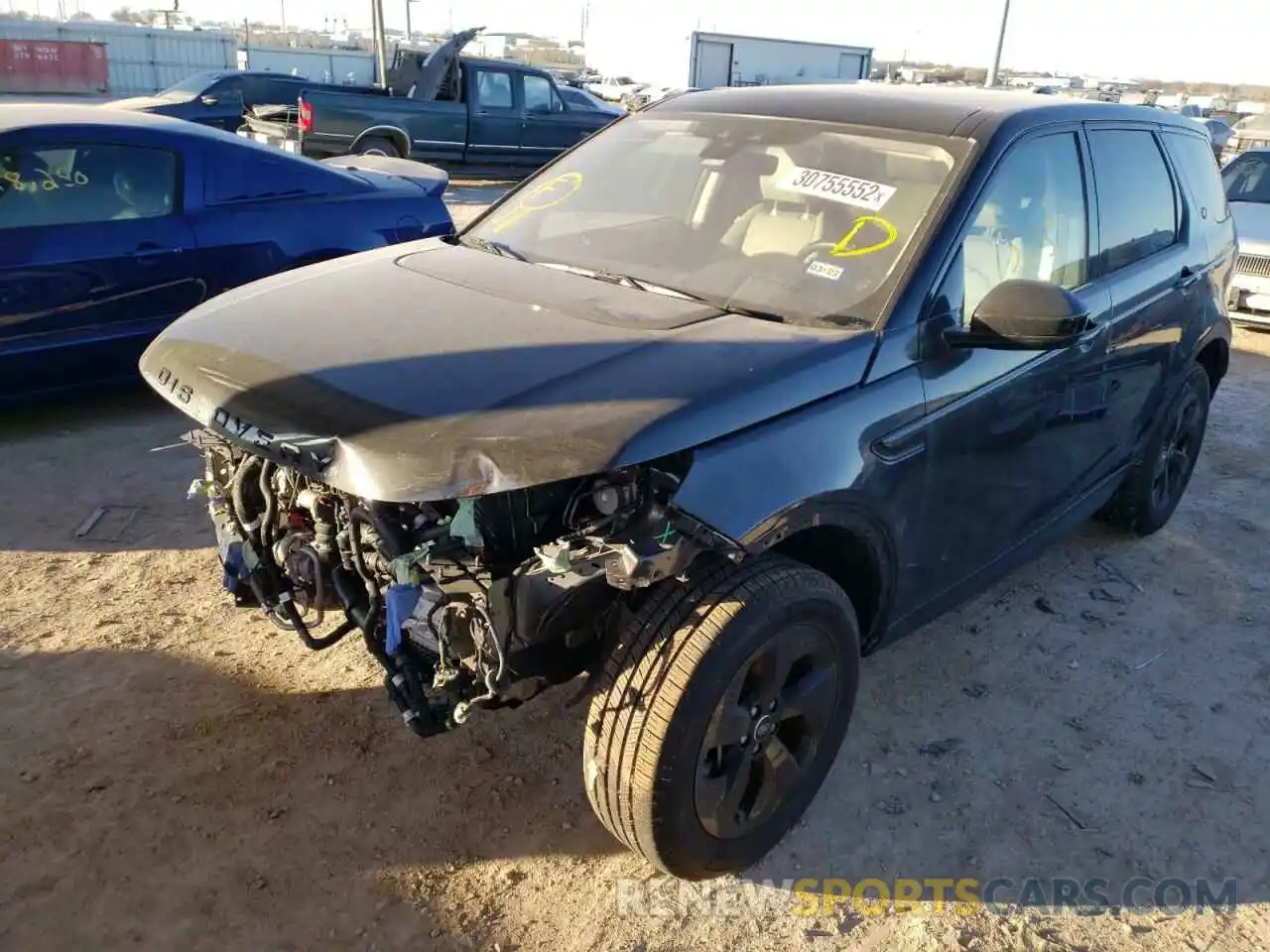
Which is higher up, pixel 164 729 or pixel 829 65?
pixel 829 65

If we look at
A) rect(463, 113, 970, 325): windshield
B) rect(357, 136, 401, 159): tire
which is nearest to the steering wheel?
rect(463, 113, 970, 325): windshield

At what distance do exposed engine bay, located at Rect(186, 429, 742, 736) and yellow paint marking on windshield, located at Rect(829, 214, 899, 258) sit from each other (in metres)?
1.05

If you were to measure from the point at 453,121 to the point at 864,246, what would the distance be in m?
12.9

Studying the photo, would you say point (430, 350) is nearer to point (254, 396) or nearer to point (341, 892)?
point (254, 396)

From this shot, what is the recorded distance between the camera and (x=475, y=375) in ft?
7.85

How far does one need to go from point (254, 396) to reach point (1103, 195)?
2.96m

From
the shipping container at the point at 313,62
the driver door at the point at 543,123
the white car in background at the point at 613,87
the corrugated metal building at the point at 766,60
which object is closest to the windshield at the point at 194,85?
the driver door at the point at 543,123

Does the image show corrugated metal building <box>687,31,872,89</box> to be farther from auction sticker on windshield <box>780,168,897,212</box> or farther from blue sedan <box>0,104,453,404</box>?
auction sticker on windshield <box>780,168,897,212</box>

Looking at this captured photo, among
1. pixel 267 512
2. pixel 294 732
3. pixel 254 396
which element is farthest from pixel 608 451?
pixel 294 732

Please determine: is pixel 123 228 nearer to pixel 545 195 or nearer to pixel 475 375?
pixel 545 195

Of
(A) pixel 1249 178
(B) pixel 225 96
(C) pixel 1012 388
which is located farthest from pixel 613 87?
(C) pixel 1012 388

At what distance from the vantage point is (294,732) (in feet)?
10.2

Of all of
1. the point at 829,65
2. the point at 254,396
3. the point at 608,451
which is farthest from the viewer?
the point at 829,65

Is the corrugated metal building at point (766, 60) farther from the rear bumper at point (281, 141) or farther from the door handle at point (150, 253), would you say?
the door handle at point (150, 253)
